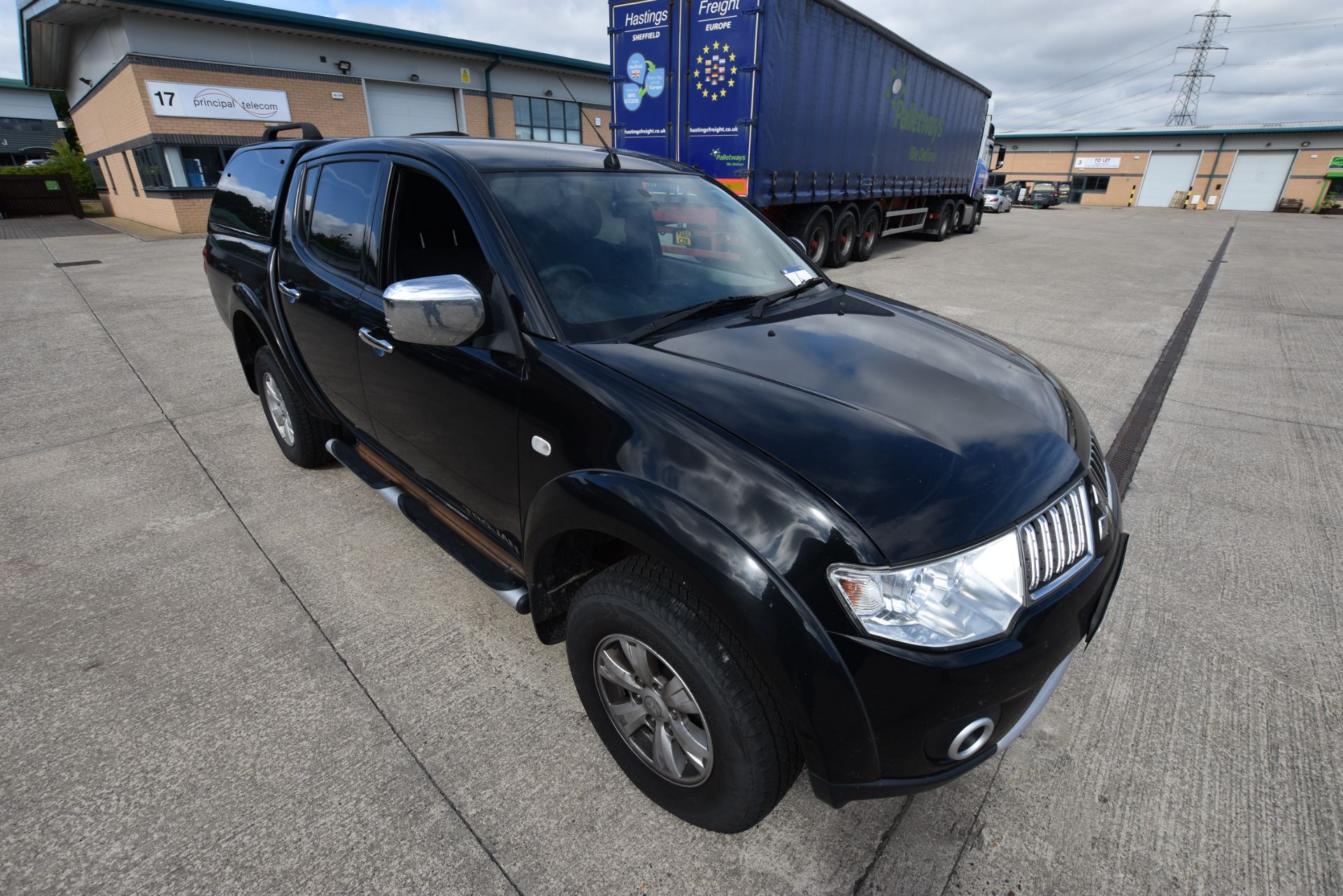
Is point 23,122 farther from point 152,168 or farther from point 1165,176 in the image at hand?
point 1165,176

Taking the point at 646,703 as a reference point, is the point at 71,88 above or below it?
above

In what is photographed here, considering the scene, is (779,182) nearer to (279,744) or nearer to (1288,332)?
(1288,332)

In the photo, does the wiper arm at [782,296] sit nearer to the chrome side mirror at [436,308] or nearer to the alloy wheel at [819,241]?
the chrome side mirror at [436,308]

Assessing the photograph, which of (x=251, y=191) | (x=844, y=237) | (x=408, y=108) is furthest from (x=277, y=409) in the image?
(x=408, y=108)

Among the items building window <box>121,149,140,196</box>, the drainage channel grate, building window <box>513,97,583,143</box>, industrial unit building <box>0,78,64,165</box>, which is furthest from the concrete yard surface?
industrial unit building <box>0,78,64,165</box>

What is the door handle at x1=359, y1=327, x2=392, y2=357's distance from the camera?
251cm

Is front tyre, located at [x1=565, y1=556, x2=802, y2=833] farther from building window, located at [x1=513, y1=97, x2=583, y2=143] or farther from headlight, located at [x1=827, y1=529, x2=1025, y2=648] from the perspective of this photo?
building window, located at [x1=513, y1=97, x2=583, y2=143]

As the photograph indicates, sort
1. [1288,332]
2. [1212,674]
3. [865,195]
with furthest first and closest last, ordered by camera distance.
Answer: [865,195] → [1288,332] → [1212,674]

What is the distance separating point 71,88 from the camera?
26328mm

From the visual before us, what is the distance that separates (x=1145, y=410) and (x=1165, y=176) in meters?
60.2

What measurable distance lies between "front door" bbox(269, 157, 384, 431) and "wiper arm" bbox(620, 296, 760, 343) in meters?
1.28

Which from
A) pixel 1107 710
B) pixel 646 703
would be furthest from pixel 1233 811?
pixel 646 703

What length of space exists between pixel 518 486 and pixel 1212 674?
2.63 metres

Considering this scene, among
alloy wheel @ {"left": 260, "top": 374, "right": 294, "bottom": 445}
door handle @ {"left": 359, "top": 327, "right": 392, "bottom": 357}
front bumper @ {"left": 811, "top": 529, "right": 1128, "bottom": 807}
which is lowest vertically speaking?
alloy wheel @ {"left": 260, "top": 374, "right": 294, "bottom": 445}
